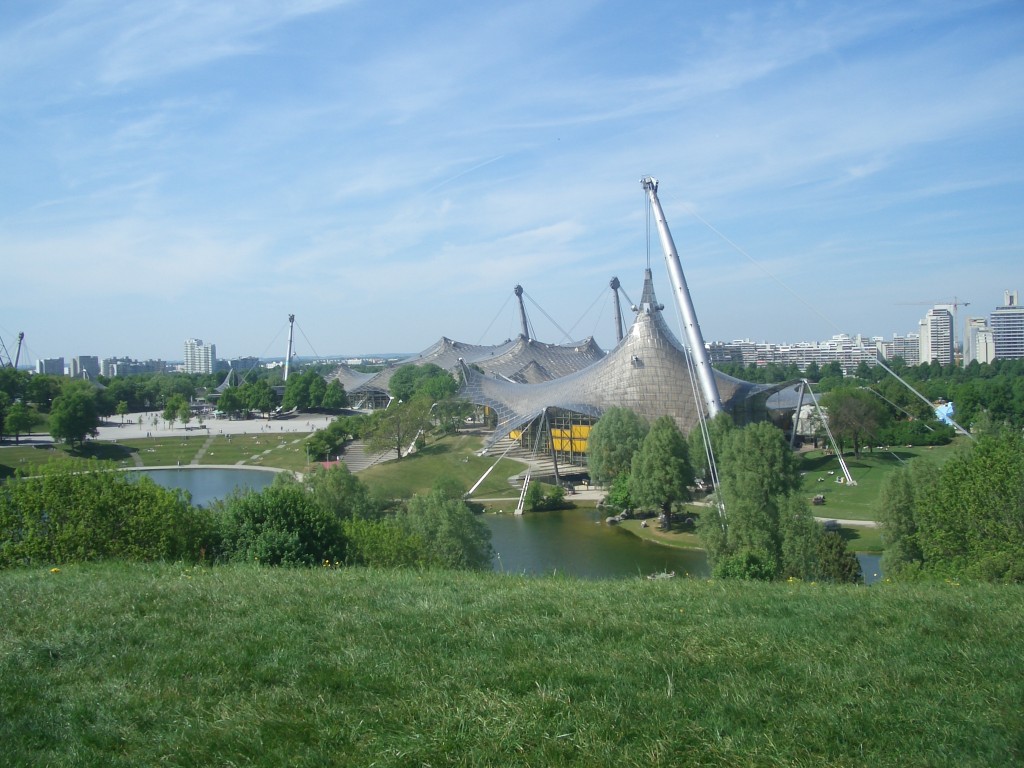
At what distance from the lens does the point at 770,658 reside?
176 inches

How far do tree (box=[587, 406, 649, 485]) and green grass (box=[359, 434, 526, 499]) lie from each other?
346cm

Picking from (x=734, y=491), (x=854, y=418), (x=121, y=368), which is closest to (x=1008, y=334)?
(x=854, y=418)

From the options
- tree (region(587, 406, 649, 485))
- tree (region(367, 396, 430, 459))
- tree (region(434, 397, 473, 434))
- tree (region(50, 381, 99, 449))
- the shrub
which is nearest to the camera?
the shrub

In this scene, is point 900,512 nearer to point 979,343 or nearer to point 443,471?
point 443,471

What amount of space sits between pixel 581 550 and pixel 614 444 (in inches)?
353

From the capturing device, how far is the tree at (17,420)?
147 feet

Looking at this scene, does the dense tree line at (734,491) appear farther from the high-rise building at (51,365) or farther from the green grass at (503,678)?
the high-rise building at (51,365)

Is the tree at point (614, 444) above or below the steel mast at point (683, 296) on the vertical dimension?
below

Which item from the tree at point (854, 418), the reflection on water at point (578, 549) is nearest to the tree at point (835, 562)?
the reflection on water at point (578, 549)

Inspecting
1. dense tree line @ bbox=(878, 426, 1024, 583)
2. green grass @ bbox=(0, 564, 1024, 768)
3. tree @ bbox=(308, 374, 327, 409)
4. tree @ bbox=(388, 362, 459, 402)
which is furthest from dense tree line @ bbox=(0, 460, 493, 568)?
tree @ bbox=(308, 374, 327, 409)

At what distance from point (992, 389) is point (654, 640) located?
4755cm

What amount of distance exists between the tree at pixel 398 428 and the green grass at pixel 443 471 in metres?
0.93

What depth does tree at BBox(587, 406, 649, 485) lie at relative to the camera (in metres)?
31.5

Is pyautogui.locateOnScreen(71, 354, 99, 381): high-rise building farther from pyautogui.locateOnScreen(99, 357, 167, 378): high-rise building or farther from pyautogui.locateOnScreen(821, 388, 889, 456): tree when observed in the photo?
pyautogui.locateOnScreen(821, 388, 889, 456): tree
